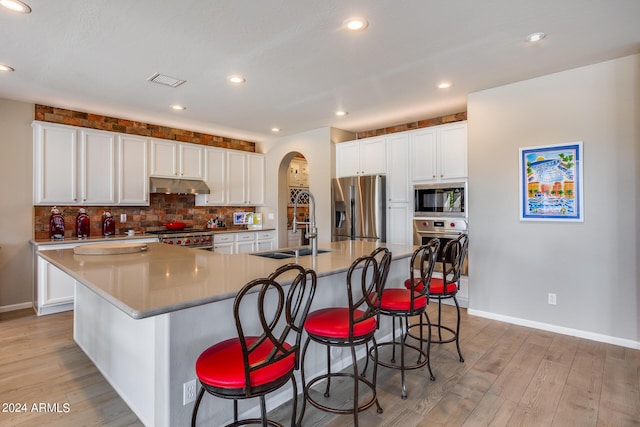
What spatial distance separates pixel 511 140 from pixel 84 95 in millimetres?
4799

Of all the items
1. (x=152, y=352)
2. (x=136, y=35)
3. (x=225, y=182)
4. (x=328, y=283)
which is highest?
(x=136, y=35)

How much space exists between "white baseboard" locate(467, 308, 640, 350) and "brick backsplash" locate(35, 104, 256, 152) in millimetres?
4978

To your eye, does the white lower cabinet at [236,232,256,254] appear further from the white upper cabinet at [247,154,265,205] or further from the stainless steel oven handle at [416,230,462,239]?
the stainless steel oven handle at [416,230,462,239]

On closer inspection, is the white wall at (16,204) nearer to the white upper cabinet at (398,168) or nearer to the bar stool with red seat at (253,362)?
the bar stool with red seat at (253,362)

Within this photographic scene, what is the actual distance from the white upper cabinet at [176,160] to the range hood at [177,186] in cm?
8

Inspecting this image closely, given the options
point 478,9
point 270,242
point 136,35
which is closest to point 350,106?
point 478,9

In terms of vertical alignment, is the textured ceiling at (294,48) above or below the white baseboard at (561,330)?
above

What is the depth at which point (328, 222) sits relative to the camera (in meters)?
5.54

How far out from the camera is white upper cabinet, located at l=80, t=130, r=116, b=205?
4.43 meters

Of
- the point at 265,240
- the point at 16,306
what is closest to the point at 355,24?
the point at 265,240

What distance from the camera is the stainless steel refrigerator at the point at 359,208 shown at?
4.86 m

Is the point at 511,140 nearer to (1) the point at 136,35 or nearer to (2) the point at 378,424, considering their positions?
(2) the point at 378,424

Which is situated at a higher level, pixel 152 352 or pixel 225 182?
pixel 225 182

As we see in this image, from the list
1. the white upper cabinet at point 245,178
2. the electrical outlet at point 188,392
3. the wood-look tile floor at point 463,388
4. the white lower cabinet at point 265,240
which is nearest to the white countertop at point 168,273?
the electrical outlet at point 188,392
